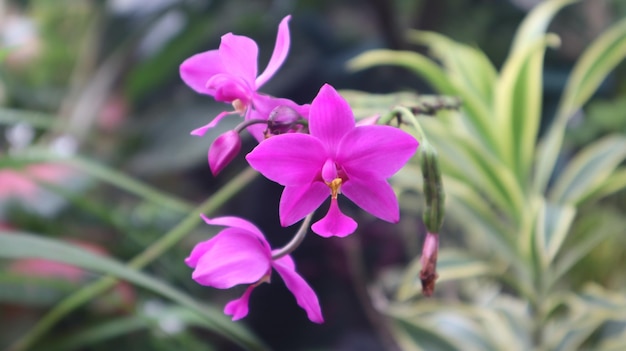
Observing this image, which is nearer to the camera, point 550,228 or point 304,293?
point 304,293

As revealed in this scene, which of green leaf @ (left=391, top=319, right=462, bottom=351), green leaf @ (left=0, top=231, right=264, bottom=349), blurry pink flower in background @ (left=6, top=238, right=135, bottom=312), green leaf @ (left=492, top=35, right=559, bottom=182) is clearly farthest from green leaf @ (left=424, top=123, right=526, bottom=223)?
blurry pink flower in background @ (left=6, top=238, right=135, bottom=312)

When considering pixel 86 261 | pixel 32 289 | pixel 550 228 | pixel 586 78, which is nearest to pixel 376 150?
pixel 86 261

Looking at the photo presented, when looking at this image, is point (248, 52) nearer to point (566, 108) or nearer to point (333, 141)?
point (333, 141)

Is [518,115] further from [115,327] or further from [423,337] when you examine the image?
[115,327]

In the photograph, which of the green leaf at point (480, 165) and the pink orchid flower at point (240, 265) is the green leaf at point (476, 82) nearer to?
the green leaf at point (480, 165)

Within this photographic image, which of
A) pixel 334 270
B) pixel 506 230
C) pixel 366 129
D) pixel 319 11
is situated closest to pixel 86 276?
pixel 334 270

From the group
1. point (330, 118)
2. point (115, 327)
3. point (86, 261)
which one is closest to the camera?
point (330, 118)
